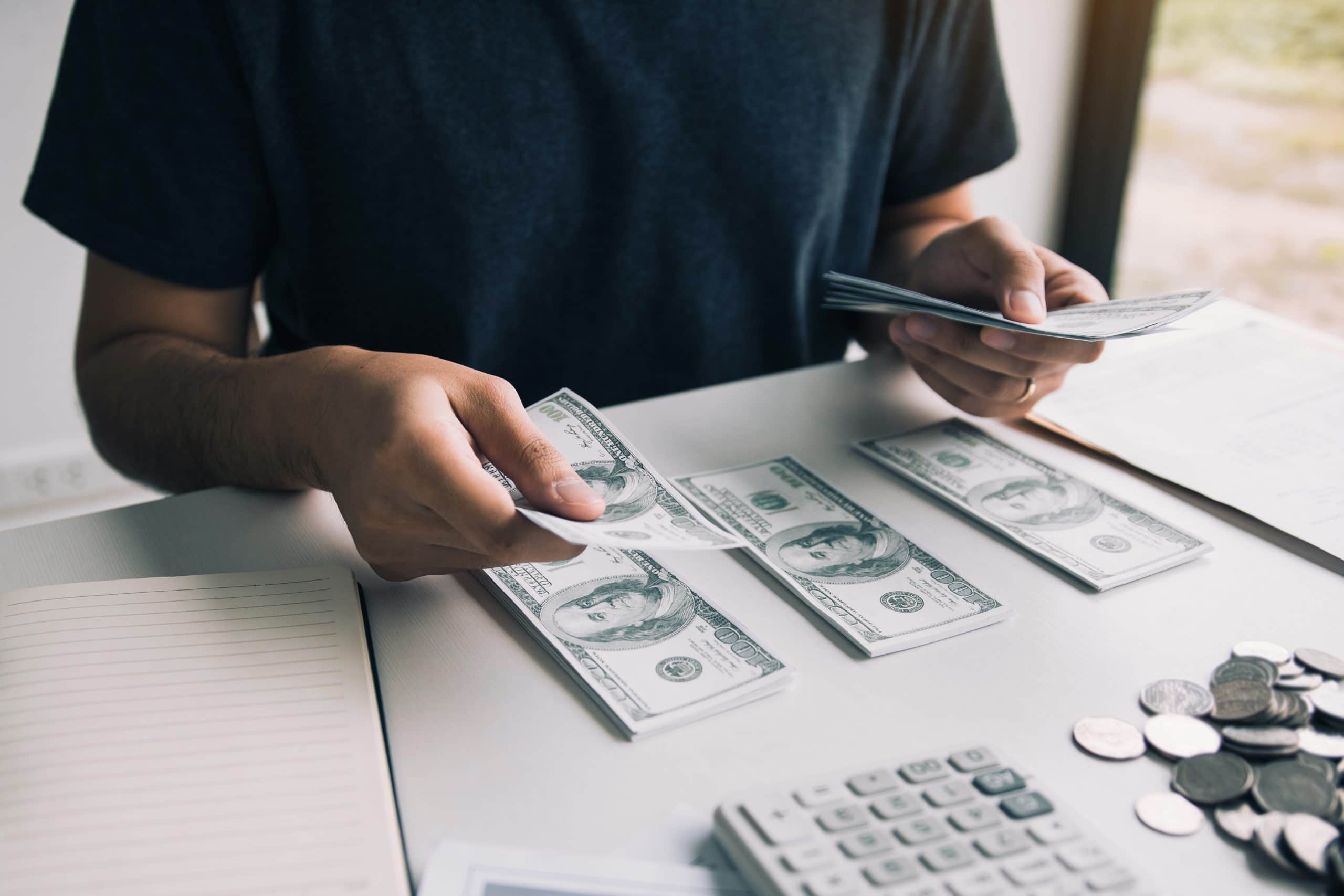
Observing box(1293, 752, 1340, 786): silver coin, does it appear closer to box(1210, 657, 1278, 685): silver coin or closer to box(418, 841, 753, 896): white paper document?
box(1210, 657, 1278, 685): silver coin

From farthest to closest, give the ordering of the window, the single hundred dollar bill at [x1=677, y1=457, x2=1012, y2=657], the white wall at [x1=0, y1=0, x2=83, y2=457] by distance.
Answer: the window, the white wall at [x1=0, y1=0, x2=83, y2=457], the single hundred dollar bill at [x1=677, y1=457, x2=1012, y2=657]

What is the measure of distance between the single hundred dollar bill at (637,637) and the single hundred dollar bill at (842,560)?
0.07m

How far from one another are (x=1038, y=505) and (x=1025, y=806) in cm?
35

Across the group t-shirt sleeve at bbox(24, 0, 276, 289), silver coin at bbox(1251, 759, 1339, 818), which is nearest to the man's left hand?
silver coin at bbox(1251, 759, 1339, 818)

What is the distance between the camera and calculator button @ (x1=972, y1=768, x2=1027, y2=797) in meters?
0.50

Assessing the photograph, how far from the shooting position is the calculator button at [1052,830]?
0.47 meters

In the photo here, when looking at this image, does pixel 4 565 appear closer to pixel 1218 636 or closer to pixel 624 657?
pixel 624 657

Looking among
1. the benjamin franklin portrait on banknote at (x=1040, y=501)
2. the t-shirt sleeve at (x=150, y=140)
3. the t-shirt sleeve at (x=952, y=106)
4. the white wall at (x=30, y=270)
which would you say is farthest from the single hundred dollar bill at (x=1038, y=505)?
the white wall at (x=30, y=270)

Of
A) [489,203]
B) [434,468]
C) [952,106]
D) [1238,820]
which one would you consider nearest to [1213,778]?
[1238,820]

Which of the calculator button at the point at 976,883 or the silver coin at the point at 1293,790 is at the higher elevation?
the calculator button at the point at 976,883

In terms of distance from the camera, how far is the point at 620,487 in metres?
0.67

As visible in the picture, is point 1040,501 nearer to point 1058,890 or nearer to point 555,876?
point 1058,890

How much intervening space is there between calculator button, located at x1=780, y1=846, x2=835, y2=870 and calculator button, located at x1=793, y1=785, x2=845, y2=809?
3 centimetres

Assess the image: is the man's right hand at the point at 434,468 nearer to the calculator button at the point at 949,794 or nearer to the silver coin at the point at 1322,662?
the calculator button at the point at 949,794
